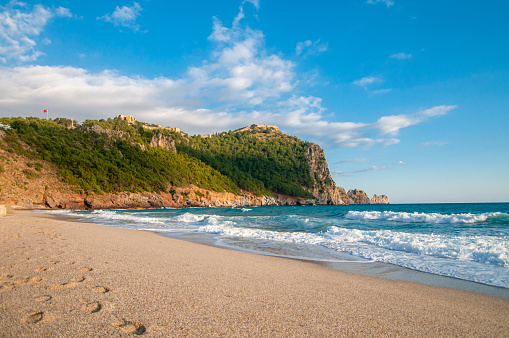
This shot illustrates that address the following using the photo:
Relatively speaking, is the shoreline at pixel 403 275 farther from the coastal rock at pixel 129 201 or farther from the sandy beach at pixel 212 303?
the coastal rock at pixel 129 201

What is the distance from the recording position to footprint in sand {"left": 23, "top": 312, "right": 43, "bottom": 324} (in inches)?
94.7

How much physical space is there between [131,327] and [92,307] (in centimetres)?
75

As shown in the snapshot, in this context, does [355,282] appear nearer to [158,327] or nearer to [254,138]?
[158,327]

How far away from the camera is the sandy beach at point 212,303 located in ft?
8.30

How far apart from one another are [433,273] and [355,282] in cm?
261

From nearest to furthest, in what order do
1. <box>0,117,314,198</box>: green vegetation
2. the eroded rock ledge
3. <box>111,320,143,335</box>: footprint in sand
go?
1. <box>111,320,143,335</box>: footprint in sand
2. the eroded rock ledge
3. <box>0,117,314,198</box>: green vegetation

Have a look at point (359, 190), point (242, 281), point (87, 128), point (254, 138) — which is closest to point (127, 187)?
point (87, 128)

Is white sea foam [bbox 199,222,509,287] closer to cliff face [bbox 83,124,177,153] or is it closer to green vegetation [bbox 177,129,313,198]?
Result: cliff face [bbox 83,124,177,153]

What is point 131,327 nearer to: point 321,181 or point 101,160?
point 101,160

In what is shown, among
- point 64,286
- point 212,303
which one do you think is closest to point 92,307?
point 64,286

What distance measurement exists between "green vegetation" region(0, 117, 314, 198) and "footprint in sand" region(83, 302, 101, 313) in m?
54.9

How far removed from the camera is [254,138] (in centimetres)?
17538

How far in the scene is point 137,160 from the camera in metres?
77.9

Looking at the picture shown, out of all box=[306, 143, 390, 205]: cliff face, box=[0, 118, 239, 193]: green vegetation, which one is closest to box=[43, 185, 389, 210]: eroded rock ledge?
box=[0, 118, 239, 193]: green vegetation
